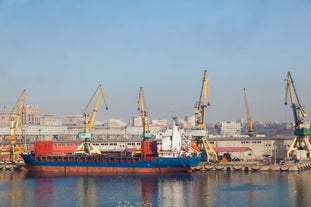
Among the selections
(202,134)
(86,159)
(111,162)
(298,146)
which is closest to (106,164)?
(111,162)

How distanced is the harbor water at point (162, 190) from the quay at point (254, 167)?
2.20 metres

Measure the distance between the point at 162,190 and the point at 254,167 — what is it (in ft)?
68.9

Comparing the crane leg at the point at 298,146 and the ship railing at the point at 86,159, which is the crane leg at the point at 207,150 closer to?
the crane leg at the point at 298,146

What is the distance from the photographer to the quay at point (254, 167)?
6312 cm

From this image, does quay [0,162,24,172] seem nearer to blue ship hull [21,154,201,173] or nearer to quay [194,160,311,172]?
blue ship hull [21,154,201,173]

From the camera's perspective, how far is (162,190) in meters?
47.8

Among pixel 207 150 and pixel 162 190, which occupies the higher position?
pixel 207 150

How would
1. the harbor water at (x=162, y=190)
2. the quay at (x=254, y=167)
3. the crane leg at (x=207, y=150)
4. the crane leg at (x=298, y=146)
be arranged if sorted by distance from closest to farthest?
1. the harbor water at (x=162, y=190)
2. the quay at (x=254, y=167)
3. the crane leg at (x=298, y=146)
4. the crane leg at (x=207, y=150)

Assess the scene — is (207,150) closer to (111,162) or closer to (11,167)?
(111,162)

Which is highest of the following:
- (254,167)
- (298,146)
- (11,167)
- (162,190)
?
(298,146)

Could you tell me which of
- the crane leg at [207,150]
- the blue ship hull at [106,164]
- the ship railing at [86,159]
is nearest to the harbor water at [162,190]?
the blue ship hull at [106,164]

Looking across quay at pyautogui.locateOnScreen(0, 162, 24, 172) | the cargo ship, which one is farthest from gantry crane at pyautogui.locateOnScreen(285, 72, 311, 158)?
quay at pyautogui.locateOnScreen(0, 162, 24, 172)

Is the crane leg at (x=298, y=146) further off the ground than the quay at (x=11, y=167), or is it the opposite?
the crane leg at (x=298, y=146)

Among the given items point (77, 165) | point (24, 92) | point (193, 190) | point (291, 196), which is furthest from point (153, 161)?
point (24, 92)
